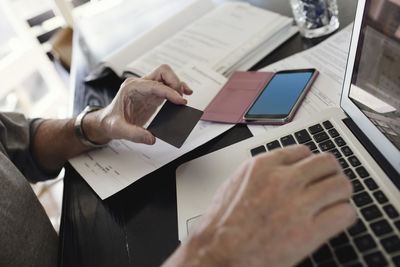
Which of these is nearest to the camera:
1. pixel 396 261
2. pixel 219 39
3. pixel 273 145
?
pixel 396 261

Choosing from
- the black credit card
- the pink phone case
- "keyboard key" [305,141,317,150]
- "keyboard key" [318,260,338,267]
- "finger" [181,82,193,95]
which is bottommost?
the pink phone case

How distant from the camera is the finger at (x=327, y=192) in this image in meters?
0.38

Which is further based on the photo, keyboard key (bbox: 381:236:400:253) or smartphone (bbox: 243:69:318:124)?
smartphone (bbox: 243:69:318:124)

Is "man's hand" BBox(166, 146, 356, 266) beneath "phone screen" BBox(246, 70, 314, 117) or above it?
above

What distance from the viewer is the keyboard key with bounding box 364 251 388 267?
0.37 m

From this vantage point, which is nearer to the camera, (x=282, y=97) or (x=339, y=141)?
(x=339, y=141)

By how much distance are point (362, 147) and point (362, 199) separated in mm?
91

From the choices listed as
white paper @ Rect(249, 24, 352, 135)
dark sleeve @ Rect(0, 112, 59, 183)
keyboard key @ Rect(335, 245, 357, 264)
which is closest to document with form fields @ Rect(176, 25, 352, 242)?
white paper @ Rect(249, 24, 352, 135)

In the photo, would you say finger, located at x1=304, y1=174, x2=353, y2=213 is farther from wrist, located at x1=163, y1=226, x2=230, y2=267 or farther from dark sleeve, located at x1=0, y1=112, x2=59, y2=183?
dark sleeve, located at x1=0, y1=112, x2=59, y2=183

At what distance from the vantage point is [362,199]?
1.44 ft

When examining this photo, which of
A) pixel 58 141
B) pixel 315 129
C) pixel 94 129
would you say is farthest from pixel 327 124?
pixel 58 141

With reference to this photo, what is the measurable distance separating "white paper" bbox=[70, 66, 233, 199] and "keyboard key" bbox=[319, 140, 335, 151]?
20cm

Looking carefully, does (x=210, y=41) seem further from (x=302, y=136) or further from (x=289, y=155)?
(x=289, y=155)

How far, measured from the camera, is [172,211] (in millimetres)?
570
